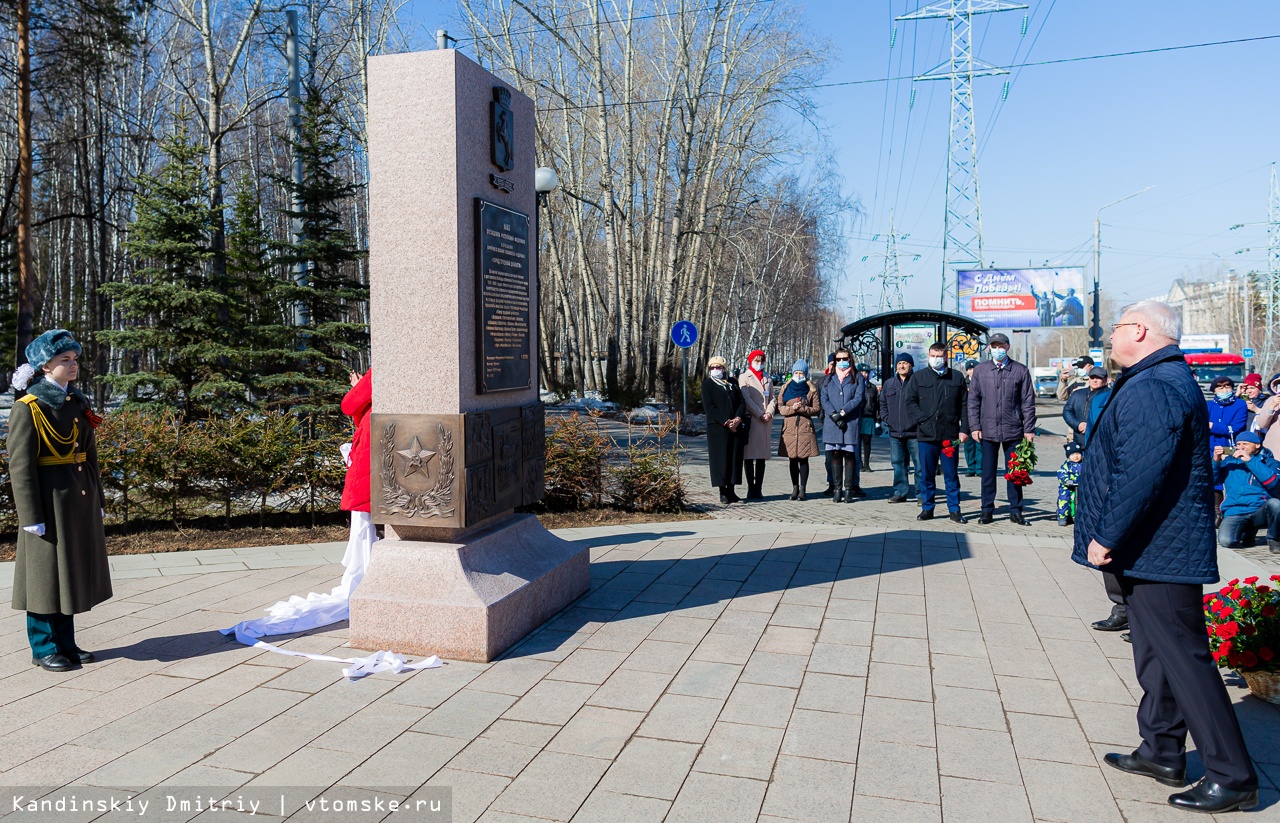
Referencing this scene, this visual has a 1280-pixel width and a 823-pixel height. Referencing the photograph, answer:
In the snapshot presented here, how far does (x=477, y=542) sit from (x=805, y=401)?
7023 millimetres

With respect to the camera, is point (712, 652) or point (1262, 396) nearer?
point (712, 652)

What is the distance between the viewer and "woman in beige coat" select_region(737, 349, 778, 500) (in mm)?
11352

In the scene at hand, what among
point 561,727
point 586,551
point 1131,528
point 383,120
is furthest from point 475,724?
point 383,120

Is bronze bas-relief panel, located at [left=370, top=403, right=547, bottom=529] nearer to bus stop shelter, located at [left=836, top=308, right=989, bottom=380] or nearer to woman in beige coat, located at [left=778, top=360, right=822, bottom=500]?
woman in beige coat, located at [left=778, top=360, right=822, bottom=500]

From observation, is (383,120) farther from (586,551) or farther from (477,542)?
(586,551)

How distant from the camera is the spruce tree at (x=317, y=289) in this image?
14153mm

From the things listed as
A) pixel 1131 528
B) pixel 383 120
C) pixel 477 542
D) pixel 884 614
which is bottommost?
pixel 884 614

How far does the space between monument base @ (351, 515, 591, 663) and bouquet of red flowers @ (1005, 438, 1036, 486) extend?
243 inches

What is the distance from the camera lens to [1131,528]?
343 centimetres

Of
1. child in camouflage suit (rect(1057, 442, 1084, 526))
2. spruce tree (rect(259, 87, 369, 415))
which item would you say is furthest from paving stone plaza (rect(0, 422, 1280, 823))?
spruce tree (rect(259, 87, 369, 415))

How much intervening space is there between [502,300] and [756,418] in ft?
20.9

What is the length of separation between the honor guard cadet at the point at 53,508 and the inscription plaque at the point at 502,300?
2.24 m

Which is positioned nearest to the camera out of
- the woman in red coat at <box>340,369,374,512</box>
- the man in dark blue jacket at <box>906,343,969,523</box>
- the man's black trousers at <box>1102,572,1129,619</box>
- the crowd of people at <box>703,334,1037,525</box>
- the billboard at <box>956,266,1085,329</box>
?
the man's black trousers at <box>1102,572,1129,619</box>

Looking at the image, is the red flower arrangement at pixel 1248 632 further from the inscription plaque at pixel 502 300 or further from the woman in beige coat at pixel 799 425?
the woman in beige coat at pixel 799 425
